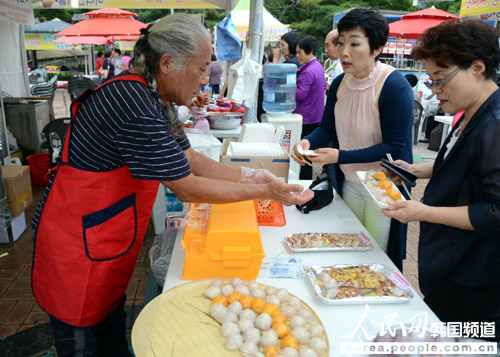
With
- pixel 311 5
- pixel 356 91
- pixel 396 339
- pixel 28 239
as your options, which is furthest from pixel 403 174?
pixel 311 5

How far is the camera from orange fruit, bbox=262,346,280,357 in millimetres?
1256

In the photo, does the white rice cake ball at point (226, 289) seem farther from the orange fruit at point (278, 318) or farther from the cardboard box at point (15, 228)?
the cardboard box at point (15, 228)

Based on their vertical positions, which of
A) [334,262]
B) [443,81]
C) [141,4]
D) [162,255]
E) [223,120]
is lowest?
[162,255]

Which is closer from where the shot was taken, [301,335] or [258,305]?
[301,335]

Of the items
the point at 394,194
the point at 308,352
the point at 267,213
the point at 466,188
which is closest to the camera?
the point at 308,352

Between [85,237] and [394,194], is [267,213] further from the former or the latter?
[85,237]

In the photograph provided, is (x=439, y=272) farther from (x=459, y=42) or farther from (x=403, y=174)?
(x=459, y=42)

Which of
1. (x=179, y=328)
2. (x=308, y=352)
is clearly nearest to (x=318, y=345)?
(x=308, y=352)

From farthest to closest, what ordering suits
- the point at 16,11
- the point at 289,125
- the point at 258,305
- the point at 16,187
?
the point at 16,11 → the point at 289,125 → the point at 16,187 → the point at 258,305

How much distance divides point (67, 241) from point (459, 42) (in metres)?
Result: 1.74

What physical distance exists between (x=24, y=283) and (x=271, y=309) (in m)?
2.83

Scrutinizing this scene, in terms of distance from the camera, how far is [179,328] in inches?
53.9

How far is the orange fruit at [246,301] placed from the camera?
4.82 feet

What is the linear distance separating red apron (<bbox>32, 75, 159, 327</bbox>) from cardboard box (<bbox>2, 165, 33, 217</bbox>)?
8.84ft
